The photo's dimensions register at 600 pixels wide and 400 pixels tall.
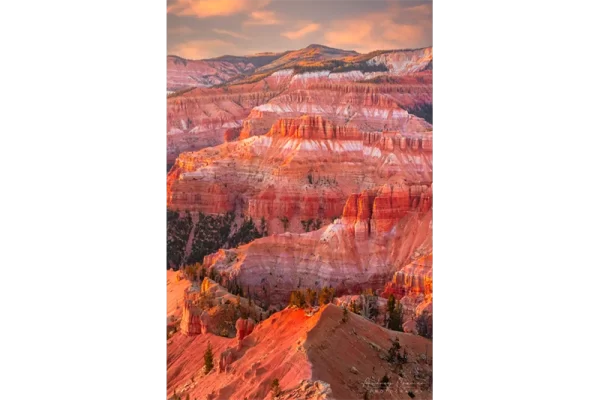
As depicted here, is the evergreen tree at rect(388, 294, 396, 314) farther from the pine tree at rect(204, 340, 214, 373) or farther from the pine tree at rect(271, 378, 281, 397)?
the pine tree at rect(271, 378, 281, 397)

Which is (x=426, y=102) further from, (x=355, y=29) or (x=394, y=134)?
(x=355, y=29)

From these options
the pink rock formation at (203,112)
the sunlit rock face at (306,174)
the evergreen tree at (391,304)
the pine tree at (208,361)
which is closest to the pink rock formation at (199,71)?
the pink rock formation at (203,112)

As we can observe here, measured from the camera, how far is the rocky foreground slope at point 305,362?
10.9 metres

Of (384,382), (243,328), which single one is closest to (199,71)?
(243,328)

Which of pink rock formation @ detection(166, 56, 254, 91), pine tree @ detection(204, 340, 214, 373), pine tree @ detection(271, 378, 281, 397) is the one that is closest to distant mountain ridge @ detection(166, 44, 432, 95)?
pink rock formation @ detection(166, 56, 254, 91)

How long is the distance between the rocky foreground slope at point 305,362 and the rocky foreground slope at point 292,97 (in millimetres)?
5878

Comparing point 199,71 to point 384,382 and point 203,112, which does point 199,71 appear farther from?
point 384,382

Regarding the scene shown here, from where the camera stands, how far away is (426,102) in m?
17.5

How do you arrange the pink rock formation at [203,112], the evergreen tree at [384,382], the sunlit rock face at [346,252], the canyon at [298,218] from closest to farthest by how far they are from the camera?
the evergreen tree at [384,382] → the canyon at [298,218] → the sunlit rock face at [346,252] → the pink rock formation at [203,112]

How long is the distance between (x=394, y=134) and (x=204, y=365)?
292 inches

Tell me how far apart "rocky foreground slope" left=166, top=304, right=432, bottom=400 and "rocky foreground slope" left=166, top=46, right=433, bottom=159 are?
5.88 metres

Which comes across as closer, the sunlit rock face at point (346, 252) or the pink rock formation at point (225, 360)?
the pink rock formation at point (225, 360)

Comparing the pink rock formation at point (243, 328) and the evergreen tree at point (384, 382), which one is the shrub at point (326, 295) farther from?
the evergreen tree at point (384, 382)
